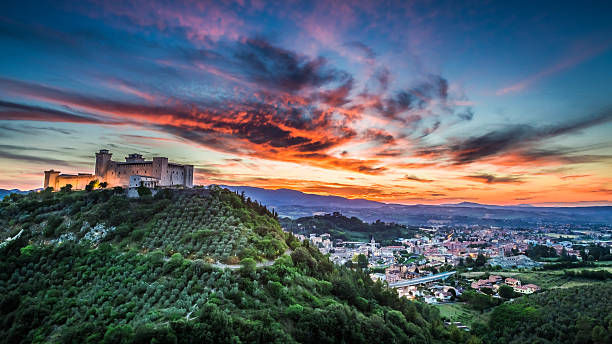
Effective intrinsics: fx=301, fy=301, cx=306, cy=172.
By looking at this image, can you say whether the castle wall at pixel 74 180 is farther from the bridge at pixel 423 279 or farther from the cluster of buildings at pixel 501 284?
the cluster of buildings at pixel 501 284

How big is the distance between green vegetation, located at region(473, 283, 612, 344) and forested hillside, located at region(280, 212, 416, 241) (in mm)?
93363

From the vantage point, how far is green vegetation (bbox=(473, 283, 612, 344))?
35.8m

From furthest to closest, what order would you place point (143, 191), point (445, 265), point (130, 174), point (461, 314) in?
point (445, 265), point (461, 314), point (130, 174), point (143, 191)

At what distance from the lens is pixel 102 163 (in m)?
42.1

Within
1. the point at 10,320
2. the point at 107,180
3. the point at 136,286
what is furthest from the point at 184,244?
the point at 107,180

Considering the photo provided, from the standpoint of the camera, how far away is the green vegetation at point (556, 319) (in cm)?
3575

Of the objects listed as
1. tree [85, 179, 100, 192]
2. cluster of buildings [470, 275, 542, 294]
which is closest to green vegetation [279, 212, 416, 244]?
cluster of buildings [470, 275, 542, 294]

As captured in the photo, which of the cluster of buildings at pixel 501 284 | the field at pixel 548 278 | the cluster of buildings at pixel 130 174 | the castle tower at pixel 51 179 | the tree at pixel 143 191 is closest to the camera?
the tree at pixel 143 191

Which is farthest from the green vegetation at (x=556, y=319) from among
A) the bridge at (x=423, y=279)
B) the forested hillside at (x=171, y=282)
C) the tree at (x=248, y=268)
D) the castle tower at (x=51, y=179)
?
the castle tower at (x=51, y=179)

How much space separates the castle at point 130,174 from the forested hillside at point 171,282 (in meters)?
4.59

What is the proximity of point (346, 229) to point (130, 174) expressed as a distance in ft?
427

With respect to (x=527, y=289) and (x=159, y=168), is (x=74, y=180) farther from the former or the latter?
(x=527, y=289)

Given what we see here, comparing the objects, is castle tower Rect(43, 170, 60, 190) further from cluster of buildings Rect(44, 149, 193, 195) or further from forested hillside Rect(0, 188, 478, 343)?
forested hillside Rect(0, 188, 478, 343)

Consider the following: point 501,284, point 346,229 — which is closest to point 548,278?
point 501,284
